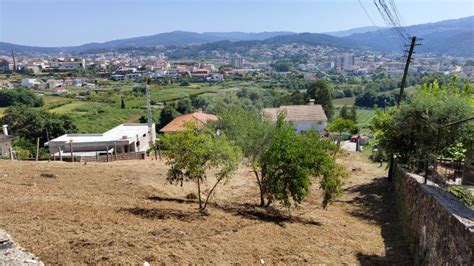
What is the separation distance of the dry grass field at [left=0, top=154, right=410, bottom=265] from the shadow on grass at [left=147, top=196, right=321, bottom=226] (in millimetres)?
44

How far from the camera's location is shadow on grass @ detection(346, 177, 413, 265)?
10.6 m

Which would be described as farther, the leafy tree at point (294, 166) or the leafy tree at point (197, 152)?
the leafy tree at point (294, 166)

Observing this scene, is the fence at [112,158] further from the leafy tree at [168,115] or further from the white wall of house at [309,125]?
the leafy tree at [168,115]

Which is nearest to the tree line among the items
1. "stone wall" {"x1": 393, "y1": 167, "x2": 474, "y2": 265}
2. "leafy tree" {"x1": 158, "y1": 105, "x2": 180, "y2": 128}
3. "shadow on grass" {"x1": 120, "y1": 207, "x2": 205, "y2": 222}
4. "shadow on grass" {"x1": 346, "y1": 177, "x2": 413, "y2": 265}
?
"shadow on grass" {"x1": 120, "y1": 207, "x2": 205, "y2": 222}

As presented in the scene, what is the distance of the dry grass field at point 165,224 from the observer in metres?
8.52

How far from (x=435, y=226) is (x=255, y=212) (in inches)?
Answer: 246

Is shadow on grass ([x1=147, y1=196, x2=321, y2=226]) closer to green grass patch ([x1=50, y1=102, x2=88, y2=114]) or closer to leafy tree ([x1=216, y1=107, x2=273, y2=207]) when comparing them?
leafy tree ([x1=216, y1=107, x2=273, y2=207])

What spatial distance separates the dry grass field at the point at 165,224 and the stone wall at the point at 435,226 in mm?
808

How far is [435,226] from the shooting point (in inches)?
360

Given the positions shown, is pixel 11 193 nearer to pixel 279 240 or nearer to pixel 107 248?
pixel 107 248

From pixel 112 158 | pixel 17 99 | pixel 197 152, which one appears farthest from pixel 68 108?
pixel 197 152

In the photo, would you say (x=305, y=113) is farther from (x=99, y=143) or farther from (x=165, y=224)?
(x=165, y=224)

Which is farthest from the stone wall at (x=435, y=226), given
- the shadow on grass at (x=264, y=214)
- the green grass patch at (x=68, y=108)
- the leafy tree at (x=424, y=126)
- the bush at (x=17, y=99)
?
the bush at (x=17, y=99)

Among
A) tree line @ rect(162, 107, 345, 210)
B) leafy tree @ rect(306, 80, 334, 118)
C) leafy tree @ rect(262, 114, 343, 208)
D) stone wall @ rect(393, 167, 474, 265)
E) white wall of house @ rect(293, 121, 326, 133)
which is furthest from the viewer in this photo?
leafy tree @ rect(306, 80, 334, 118)
